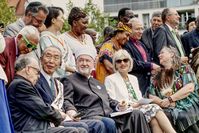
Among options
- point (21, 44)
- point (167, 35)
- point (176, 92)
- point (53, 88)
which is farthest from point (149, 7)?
point (21, 44)

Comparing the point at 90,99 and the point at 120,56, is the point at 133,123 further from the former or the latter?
the point at 120,56

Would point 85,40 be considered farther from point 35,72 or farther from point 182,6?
point 182,6

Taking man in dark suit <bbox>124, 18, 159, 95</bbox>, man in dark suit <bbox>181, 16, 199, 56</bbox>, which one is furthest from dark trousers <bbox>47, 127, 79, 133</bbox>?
man in dark suit <bbox>181, 16, 199, 56</bbox>

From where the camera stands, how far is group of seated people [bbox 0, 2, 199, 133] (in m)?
6.54

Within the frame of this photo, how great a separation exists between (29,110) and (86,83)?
5.05 ft

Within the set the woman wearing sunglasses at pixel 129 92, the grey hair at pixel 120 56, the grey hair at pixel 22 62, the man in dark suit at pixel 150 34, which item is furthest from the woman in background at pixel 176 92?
the grey hair at pixel 22 62

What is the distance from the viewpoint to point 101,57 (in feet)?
28.9

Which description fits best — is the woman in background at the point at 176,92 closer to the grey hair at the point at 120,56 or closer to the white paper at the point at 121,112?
the grey hair at the point at 120,56

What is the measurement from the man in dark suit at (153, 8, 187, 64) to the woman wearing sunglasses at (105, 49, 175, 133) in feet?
3.89

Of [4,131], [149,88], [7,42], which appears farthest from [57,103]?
[149,88]

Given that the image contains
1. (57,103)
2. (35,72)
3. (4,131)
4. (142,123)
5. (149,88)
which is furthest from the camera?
(149,88)

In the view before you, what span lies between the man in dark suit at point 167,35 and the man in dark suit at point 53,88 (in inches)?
103

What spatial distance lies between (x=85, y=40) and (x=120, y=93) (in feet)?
3.75

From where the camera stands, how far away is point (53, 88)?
7.20 metres
